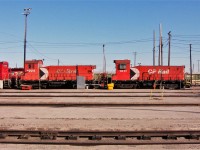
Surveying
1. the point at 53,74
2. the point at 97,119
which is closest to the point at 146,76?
the point at 53,74

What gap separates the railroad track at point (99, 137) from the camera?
26.8 feet

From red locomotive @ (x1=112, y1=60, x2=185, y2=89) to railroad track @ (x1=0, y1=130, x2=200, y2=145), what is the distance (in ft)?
93.9

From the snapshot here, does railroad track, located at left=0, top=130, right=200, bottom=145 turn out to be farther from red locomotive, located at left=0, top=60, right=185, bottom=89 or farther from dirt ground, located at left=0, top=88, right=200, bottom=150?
red locomotive, located at left=0, top=60, right=185, bottom=89

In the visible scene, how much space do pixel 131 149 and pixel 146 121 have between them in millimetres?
4073

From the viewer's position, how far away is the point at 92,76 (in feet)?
125

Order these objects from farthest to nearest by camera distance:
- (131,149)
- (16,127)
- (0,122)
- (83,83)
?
(83,83)
(0,122)
(16,127)
(131,149)

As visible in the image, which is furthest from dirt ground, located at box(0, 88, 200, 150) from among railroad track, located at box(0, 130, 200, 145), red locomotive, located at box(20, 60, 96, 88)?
red locomotive, located at box(20, 60, 96, 88)

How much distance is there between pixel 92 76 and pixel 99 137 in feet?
98.1

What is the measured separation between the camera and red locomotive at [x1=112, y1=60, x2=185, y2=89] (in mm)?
37469

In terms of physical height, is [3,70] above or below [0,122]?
above

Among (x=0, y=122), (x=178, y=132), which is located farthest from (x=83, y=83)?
(x=178, y=132)

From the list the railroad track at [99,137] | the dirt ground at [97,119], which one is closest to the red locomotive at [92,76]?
the dirt ground at [97,119]

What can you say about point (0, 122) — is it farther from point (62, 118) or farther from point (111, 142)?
point (111, 142)

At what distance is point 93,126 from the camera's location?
33.8ft
